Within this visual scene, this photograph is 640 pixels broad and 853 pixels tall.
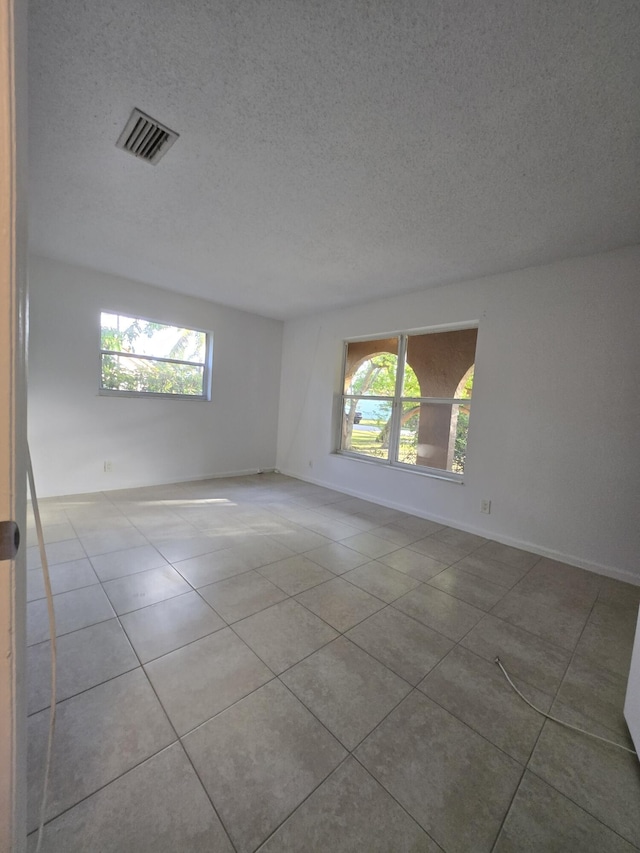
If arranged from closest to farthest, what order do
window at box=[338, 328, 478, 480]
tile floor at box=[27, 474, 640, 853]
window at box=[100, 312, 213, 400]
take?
tile floor at box=[27, 474, 640, 853]
window at box=[338, 328, 478, 480]
window at box=[100, 312, 213, 400]

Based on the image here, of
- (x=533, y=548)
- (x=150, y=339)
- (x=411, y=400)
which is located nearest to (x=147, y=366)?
(x=150, y=339)

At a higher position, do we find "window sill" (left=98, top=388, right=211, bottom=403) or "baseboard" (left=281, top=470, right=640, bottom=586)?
"window sill" (left=98, top=388, right=211, bottom=403)

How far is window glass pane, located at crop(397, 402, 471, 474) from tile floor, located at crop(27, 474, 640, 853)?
1266 mm

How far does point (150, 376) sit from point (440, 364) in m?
3.67

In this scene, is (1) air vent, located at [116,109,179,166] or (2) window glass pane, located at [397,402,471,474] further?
(2) window glass pane, located at [397,402,471,474]

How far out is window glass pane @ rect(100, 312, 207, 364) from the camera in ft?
12.8

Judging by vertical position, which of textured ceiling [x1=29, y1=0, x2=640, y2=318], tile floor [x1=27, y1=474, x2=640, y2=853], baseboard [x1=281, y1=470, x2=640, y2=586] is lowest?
tile floor [x1=27, y1=474, x2=640, y2=853]

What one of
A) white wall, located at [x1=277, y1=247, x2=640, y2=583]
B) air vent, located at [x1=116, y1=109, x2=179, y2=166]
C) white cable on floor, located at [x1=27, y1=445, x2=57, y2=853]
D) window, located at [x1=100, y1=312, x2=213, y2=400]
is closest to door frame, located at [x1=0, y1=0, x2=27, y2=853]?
white cable on floor, located at [x1=27, y1=445, x2=57, y2=853]

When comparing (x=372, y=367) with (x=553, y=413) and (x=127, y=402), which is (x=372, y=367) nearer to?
(x=553, y=413)

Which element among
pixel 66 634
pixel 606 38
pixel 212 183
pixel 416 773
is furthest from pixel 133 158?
pixel 416 773

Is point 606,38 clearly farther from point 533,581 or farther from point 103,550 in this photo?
point 103,550

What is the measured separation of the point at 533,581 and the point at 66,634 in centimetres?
295

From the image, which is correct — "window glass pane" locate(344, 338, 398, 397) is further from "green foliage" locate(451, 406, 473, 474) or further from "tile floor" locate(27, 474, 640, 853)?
"tile floor" locate(27, 474, 640, 853)

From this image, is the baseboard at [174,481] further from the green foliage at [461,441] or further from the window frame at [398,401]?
the green foliage at [461,441]
